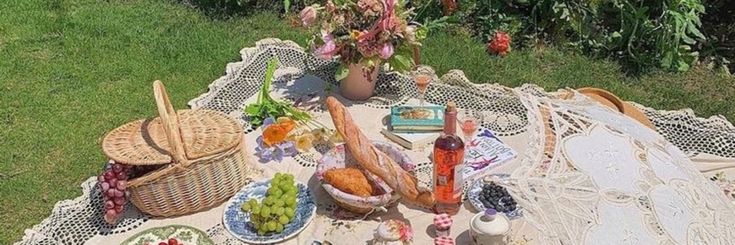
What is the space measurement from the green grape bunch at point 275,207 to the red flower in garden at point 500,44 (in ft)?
7.61

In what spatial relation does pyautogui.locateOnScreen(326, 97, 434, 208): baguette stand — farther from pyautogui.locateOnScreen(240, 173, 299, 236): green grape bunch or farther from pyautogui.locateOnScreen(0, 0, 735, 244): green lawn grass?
pyautogui.locateOnScreen(0, 0, 735, 244): green lawn grass

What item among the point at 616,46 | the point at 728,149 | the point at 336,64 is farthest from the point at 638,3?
the point at 336,64

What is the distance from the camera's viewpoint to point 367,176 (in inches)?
121

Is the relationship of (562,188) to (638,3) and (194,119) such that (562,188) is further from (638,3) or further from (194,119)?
(638,3)

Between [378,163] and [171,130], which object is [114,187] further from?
[378,163]

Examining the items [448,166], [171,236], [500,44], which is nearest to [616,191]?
[448,166]

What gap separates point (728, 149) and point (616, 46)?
4.70 ft

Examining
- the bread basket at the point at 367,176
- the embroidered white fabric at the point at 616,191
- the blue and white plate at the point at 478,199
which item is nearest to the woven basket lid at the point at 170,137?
the bread basket at the point at 367,176

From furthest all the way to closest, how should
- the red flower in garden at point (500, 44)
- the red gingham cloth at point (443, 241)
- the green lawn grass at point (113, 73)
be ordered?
the red flower in garden at point (500, 44), the green lawn grass at point (113, 73), the red gingham cloth at point (443, 241)

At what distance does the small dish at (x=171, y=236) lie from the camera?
3.00 meters

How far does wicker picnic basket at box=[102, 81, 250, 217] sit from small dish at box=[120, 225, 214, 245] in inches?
4.5

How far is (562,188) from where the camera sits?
2326 millimetres

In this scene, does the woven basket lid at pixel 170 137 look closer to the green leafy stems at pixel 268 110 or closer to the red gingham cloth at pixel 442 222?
the green leafy stems at pixel 268 110

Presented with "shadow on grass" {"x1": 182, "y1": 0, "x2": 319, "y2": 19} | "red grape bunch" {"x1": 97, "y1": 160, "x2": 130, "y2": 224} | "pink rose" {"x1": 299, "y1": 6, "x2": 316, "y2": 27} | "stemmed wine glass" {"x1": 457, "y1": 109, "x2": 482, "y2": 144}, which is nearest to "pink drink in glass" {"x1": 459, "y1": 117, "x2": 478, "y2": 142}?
"stemmed wine glass" {"x1": 457, "y1": 109, "x2": 482, "y2": 144}
